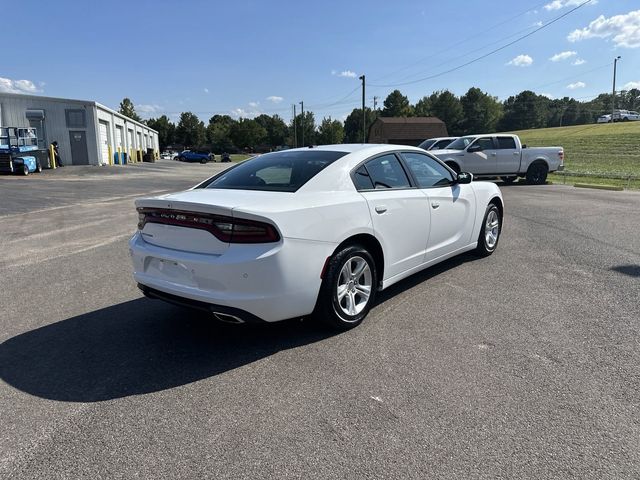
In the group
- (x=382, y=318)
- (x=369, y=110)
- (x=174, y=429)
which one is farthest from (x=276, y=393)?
(x=369, y=110)

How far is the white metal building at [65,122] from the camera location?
33406mm

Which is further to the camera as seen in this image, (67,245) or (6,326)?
(67,245)

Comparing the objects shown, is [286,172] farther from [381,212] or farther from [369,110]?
[369,110]

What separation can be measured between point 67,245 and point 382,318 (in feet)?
19.1

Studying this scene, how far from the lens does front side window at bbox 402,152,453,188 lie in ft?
16.2

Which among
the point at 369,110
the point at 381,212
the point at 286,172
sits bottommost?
the point at 381,212

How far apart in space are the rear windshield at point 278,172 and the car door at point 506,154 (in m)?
15.2

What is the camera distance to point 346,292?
395 cm

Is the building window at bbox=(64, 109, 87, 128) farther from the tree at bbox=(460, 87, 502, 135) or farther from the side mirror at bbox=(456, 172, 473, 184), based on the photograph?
the tree at bbox=(460, 87, 502, 135)

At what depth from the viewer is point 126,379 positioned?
10.4 ft

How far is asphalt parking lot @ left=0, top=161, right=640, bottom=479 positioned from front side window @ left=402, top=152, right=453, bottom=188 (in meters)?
1.15

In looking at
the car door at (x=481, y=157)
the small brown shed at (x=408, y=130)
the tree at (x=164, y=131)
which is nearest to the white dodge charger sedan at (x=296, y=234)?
the car door at (x=481, y=157)

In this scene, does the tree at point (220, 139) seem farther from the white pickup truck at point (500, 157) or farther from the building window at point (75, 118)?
the white pickup truck at point (500, 157)

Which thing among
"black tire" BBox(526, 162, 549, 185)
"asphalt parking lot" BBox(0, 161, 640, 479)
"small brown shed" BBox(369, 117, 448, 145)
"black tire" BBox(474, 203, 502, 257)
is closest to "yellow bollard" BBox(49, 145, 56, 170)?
"black tire" BBox(526, 162, 549, 185)
